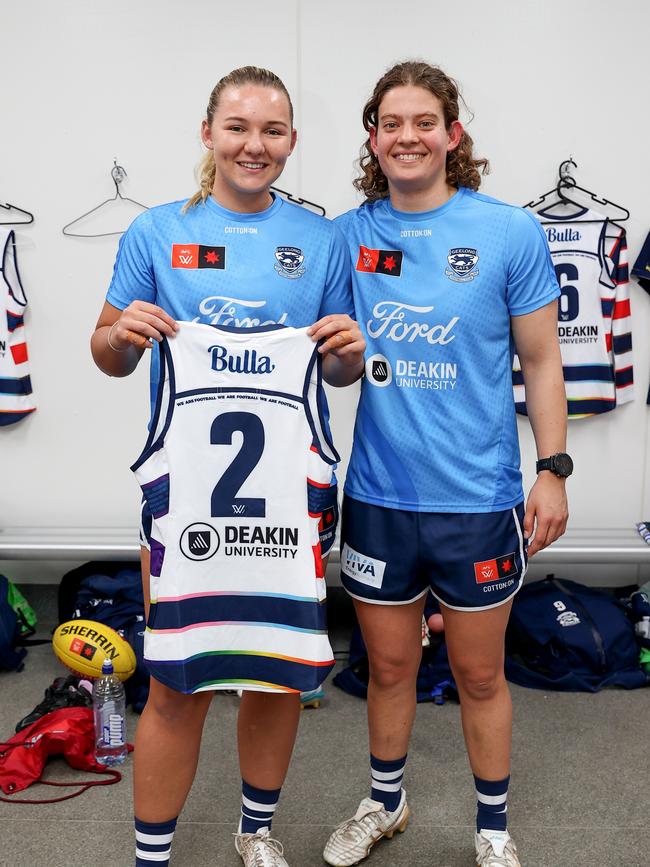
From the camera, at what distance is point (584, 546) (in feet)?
10.6

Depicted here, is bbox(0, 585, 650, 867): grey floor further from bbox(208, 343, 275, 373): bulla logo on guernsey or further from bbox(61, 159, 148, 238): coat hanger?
bbox(61, 159, 148, 238): coat hanger

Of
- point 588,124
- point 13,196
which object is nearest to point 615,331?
point 588,124

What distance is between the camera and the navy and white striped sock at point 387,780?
6.65ft

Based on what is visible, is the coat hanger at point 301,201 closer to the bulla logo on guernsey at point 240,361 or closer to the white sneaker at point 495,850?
the bulla logo on guernsey at point 240,361

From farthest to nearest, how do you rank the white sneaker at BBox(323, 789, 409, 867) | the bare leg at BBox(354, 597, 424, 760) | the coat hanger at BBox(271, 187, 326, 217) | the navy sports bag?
the coat hanger at BBox(271, 187, 326, 217) < the navy sports bag < the white sneaker at BBox(323, 789, 409, 867) < the bare leg at BBox(354, 597, 424, 760)

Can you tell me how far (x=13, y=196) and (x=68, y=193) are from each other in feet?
0.72

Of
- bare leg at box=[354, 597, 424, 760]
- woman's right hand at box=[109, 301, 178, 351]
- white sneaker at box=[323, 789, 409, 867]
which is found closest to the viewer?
woman's right hand at box=[109, 301, 178, 351]

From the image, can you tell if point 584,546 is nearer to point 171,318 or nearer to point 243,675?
point 243,675

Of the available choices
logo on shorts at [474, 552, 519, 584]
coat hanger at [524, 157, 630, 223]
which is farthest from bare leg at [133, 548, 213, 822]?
coat hanger at [524, 157, 630, 223]

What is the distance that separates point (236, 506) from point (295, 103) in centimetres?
221

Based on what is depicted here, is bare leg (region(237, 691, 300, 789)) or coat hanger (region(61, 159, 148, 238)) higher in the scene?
coat hanger (region(61, 159, 148, 238))

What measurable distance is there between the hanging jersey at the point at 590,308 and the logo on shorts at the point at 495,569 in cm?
163

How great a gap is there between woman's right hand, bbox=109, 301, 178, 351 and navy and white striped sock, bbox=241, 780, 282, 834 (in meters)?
0.99

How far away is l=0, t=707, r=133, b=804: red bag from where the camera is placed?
2391mm
